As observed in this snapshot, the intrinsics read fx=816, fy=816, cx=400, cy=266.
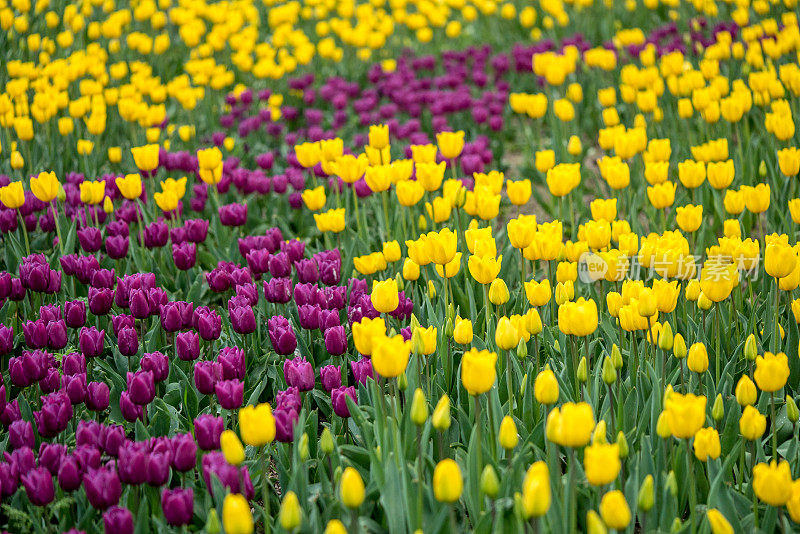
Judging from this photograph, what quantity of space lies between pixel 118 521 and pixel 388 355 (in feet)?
2.68

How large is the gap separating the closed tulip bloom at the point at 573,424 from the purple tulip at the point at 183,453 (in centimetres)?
103

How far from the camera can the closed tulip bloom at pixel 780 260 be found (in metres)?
2.75

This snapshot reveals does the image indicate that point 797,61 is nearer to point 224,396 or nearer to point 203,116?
point 203,116

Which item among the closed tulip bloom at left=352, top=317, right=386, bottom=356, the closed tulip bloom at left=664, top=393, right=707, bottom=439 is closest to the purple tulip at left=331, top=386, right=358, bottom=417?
the closed tulip bloom at left=352, top=317, right=386, bottom=356

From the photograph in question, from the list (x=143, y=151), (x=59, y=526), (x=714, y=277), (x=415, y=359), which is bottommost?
(x=59, y=526)

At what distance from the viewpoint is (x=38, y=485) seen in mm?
2223

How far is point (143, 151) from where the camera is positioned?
4.72m

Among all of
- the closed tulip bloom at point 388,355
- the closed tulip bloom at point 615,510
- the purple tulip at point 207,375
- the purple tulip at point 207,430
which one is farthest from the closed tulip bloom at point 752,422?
the purple tulip at point 207,375

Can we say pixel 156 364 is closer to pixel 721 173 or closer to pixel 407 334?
pixel 407 334

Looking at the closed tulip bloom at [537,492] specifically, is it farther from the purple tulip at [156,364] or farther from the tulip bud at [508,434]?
the purple tulip at [156,364]

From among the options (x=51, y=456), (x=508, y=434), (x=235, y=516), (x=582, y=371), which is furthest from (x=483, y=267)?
(x=51, y=456)

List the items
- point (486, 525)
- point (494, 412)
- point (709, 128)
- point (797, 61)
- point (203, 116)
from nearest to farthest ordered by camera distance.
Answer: point (486, 525) → point (494, 412) → point (709, 128) → point (797, 61) → point (203, 116)

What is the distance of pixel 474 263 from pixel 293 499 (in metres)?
1.32

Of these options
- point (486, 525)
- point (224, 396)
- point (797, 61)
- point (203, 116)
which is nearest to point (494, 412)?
point (486, 525)
